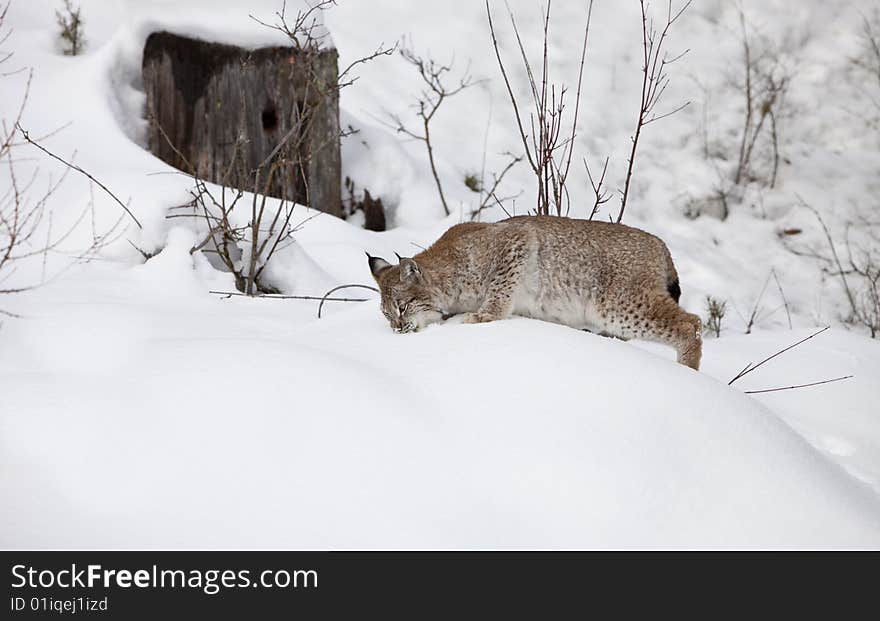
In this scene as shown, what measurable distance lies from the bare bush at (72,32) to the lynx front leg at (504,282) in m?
4.31

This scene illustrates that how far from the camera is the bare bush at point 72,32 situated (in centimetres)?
650

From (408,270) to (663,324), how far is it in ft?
3.51

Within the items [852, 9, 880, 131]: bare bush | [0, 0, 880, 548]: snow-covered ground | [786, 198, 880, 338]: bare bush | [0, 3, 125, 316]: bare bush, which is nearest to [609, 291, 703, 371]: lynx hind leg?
[0, 0, 880, 548]: snow-covered ground

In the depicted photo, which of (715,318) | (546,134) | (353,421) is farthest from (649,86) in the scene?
(353,421)

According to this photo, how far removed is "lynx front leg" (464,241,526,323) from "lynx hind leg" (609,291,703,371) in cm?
44

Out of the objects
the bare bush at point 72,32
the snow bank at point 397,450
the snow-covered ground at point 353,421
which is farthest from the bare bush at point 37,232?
the bare bush at point 72,32

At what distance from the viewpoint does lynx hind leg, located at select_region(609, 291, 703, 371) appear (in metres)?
3.59

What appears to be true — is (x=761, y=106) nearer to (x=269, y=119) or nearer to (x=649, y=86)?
(x=649, y=86)

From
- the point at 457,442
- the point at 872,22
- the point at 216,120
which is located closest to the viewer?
the point at 457,442
